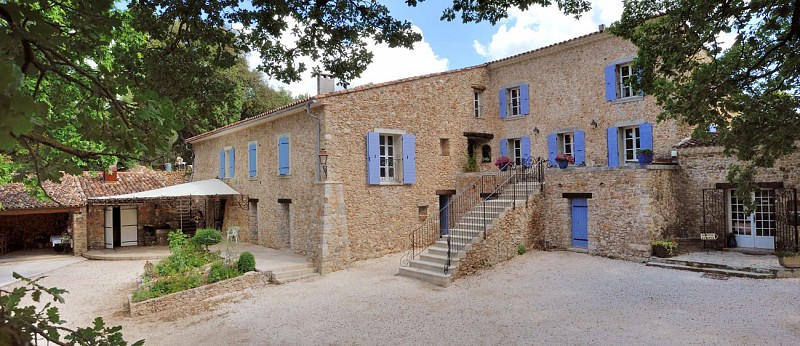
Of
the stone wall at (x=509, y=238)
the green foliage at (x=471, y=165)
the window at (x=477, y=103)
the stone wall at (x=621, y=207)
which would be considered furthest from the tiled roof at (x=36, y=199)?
the stone wall at (x=621, y=207)

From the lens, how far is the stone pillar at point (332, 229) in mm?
11562

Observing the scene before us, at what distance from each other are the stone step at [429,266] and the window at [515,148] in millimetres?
6849

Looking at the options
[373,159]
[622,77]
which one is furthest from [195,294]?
[622,77]

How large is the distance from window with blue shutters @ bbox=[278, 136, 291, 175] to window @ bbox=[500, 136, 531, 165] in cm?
812

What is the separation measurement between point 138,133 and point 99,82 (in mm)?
357

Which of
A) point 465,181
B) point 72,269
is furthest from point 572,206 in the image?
point 72,269

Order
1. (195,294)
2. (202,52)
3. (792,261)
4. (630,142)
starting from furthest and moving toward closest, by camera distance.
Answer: (630,142) → (195,294) → (792,261) → (202,52)

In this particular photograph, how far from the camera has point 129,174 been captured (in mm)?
18906

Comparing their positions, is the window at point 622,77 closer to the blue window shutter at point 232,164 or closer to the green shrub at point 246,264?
the green shrub at point 246,264

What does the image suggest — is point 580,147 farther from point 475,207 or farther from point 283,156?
point 283,156

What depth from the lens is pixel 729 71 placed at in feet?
20.9

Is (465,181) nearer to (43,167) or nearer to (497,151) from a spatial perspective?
(497,151)

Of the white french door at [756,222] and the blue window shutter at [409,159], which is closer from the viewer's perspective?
the white french door at [756,222]

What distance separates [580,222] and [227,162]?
537 inches
